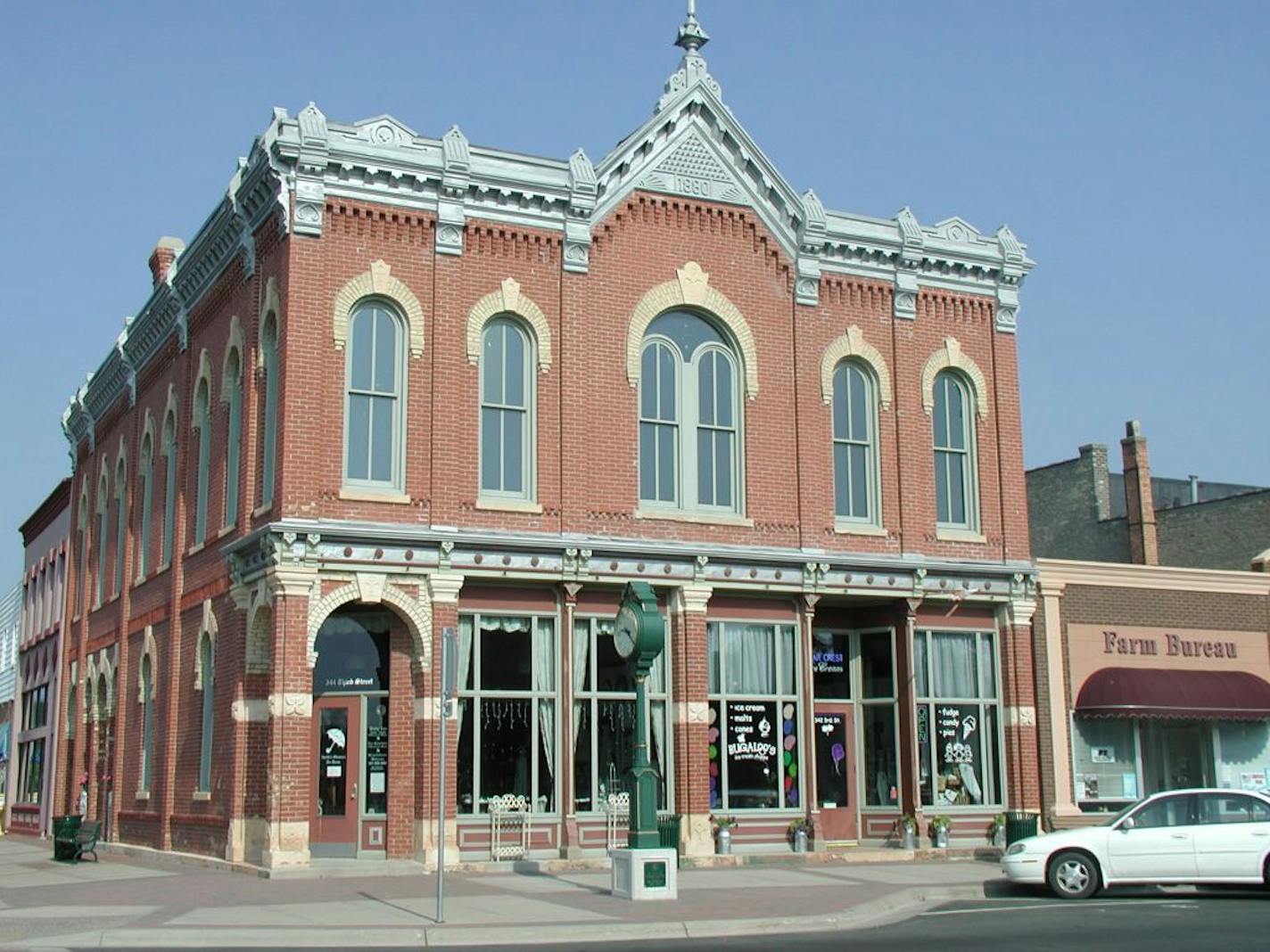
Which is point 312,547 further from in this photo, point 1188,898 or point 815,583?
point 1188,898

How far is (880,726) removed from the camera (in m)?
27.6

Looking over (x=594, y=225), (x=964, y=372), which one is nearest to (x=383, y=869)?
(x=594, y=225)

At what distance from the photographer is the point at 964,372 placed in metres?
28.9

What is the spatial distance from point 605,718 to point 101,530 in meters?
17.5

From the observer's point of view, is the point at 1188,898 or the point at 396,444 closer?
the point at 1188,898

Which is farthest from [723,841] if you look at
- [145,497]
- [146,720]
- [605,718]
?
[145,497]

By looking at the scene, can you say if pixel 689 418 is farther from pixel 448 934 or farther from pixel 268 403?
pixel 448 934

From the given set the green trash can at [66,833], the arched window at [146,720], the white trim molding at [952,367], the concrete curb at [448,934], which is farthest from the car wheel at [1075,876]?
the arched window at [146,720]

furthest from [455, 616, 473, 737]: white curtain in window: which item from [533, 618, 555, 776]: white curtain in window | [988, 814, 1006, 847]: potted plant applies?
[988, 814, 1006, 847]: potted plant

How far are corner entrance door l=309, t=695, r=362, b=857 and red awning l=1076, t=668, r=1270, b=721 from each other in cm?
1344

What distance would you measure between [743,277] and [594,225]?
2.92m

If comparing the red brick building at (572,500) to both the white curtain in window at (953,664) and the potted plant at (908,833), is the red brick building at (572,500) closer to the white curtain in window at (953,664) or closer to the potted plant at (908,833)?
the white curtain in window at (953,664)

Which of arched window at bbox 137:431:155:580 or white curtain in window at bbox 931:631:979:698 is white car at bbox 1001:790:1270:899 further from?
arched window at bbox 137:431:155:580

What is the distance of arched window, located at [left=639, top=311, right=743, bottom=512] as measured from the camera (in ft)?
85.5
